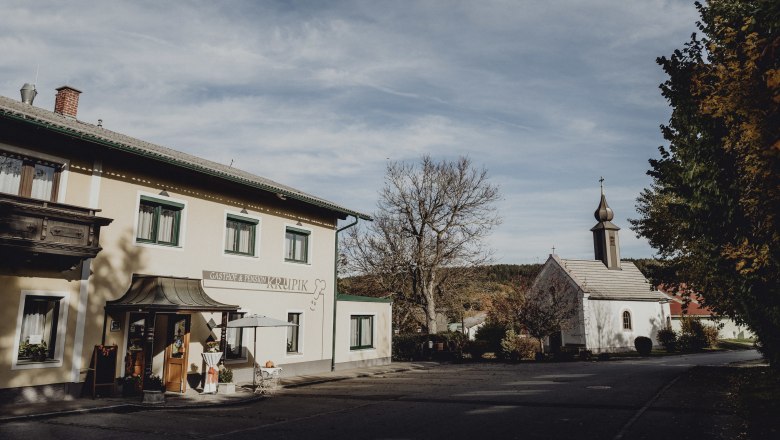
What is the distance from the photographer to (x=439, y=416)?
436 inches

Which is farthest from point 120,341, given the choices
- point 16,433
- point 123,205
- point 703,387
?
point 703,387

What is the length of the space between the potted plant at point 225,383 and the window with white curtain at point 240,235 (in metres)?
4.10

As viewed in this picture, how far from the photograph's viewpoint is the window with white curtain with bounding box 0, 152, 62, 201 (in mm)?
12172

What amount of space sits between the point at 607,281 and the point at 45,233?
4219 cm

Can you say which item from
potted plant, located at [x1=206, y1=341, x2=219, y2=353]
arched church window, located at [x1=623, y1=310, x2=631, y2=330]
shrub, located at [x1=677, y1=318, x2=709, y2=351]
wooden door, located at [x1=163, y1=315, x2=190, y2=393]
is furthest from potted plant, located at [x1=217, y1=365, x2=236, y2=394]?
shrub, located at [x1=677, y1=318, x2=709, y2=351]

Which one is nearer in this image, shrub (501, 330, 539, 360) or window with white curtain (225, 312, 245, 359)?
window with white curtain (225, 312, 245, 359)

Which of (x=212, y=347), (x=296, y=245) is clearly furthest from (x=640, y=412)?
(x=296, y=245)

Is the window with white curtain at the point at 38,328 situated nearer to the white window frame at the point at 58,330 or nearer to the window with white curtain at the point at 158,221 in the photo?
the white window frame at the point at 58,330

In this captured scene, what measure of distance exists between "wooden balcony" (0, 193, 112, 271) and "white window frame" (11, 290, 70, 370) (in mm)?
598

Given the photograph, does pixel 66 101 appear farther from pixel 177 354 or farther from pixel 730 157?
pixel 730 157

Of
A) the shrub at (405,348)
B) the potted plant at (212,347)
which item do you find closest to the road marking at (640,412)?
the potted plant at (212,347)

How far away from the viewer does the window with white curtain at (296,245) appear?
19.8 metres

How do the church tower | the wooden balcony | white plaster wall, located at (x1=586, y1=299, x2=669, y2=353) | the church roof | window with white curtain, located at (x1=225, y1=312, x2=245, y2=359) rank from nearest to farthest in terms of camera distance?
the wooden balcony, window with white curtain, located at (x1=225, y1=312, x2=245, y2=359), white plaster wall, located at (x1=586, y1=299, x2=669, y2=353), the church roof, the church tower

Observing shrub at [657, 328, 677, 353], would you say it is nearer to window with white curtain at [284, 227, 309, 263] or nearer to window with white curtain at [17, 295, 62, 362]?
window with white curtain at [284, 227, 309, 263]
